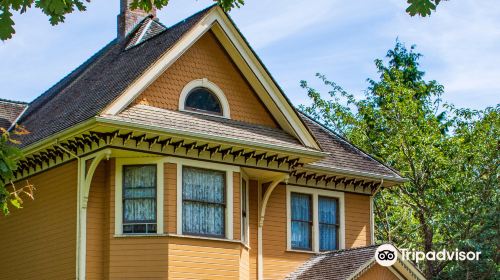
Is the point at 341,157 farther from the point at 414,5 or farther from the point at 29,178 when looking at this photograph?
the point at 414,5

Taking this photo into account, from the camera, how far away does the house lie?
19422 mm

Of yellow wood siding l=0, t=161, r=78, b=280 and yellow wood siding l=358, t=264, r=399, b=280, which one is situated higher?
yellow wood siding l=0, t=161, r=78, b=280

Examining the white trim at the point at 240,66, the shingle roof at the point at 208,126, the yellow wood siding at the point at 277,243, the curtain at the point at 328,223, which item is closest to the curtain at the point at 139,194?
the shingle roof at the point at 208,126

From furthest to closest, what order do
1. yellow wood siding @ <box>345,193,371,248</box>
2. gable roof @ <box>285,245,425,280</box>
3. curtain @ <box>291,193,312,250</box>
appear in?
1. yellow wood siding @ <box>345,193,371,248</box>
2. curtain @ <box>291,193,312,250</box>
3. gable roof @ <box>285,245,425,280</box>

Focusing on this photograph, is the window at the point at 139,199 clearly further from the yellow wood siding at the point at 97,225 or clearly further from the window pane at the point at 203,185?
the window pane at the point at 203,185

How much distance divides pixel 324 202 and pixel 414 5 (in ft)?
59.8

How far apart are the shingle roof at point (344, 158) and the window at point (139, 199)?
16.9 ft

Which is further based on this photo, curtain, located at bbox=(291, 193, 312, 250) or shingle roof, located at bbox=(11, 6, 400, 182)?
curtain, located at bbox=(291, 193, 312, 250)

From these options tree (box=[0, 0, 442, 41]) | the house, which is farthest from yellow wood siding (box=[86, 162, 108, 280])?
tree (box=[0, 0, 442, 41])

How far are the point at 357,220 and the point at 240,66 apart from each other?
578 cm

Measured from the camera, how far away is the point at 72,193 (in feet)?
65.9

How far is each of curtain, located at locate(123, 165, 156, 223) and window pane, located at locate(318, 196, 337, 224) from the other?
18.6 ft

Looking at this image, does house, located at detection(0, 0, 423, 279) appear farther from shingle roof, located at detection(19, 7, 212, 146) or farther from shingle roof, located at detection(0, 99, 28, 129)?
shingle roof, located at detection(0, 99, 28, 129)

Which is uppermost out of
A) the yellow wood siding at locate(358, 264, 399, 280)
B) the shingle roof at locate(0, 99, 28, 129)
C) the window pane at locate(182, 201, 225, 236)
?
the shingle roof at locate(0, 99, 28, 129)
